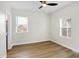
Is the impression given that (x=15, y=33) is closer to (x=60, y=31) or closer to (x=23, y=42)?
(x=23, y=42)

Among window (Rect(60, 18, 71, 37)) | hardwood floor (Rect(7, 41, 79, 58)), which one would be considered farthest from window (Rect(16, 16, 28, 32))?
window (Rect(60, 18, 71, 37))

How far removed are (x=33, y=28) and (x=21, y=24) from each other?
0.80 metres

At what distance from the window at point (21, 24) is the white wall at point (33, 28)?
184mm

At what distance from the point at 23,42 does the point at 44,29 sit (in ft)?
5.60

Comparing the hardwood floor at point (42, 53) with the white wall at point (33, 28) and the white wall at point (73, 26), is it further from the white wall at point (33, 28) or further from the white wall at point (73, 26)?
the white wall at point (33, 28)

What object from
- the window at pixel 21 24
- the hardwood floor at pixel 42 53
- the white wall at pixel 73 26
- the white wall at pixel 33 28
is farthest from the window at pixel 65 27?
the window at pixel 21 24

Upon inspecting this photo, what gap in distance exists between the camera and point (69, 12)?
381 centimetres

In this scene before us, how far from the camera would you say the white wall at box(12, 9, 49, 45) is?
463 centimetres

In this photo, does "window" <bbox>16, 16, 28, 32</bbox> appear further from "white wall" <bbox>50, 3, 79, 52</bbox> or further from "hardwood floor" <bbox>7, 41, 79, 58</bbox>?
"white wall" <bbox>50, 3, 79, 52</bbox>

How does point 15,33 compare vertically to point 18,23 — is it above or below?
below

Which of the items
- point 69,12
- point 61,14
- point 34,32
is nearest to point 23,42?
point 34,32

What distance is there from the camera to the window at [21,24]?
475 centimetres

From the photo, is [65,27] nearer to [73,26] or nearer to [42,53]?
[73,26]

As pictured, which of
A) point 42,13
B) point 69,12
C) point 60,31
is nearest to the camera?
point 69,12
